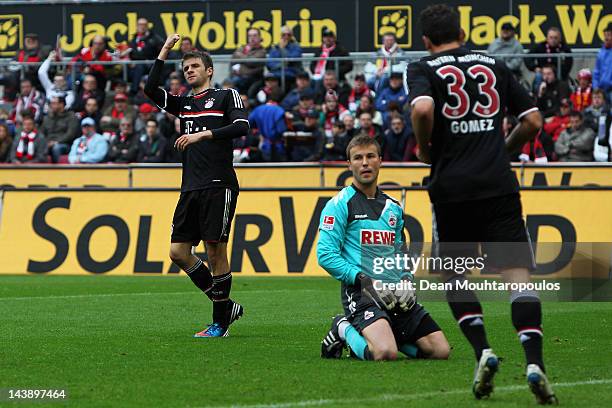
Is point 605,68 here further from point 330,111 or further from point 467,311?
point 467,311

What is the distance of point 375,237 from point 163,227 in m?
10.2

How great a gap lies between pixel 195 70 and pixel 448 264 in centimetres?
437

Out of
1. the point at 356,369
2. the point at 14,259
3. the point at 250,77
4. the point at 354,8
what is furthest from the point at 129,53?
the point at 356,369

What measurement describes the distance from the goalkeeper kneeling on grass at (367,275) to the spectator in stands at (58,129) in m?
17.5

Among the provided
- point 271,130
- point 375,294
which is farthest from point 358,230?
point 271,130

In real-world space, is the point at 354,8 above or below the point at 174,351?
above

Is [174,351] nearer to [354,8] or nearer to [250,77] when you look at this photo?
[250,77]

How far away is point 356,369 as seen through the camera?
868cm

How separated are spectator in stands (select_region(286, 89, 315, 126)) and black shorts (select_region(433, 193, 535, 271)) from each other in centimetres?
1757

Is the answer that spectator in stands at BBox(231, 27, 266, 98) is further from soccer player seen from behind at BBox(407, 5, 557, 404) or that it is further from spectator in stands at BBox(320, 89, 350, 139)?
soccer player seen from behind at BBox(407, 5, 557, 404)

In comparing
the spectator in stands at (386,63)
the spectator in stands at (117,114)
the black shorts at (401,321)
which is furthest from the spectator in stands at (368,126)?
the black shorts at (401,321)

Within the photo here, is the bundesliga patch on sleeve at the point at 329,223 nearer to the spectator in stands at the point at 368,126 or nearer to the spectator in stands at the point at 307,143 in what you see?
the spectator in stands at the point at 368,126

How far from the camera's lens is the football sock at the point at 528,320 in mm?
7074

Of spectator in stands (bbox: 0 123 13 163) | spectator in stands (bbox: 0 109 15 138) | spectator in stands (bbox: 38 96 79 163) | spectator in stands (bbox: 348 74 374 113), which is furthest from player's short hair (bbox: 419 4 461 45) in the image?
spectator in stands (bbox: 0 109 15 138)
